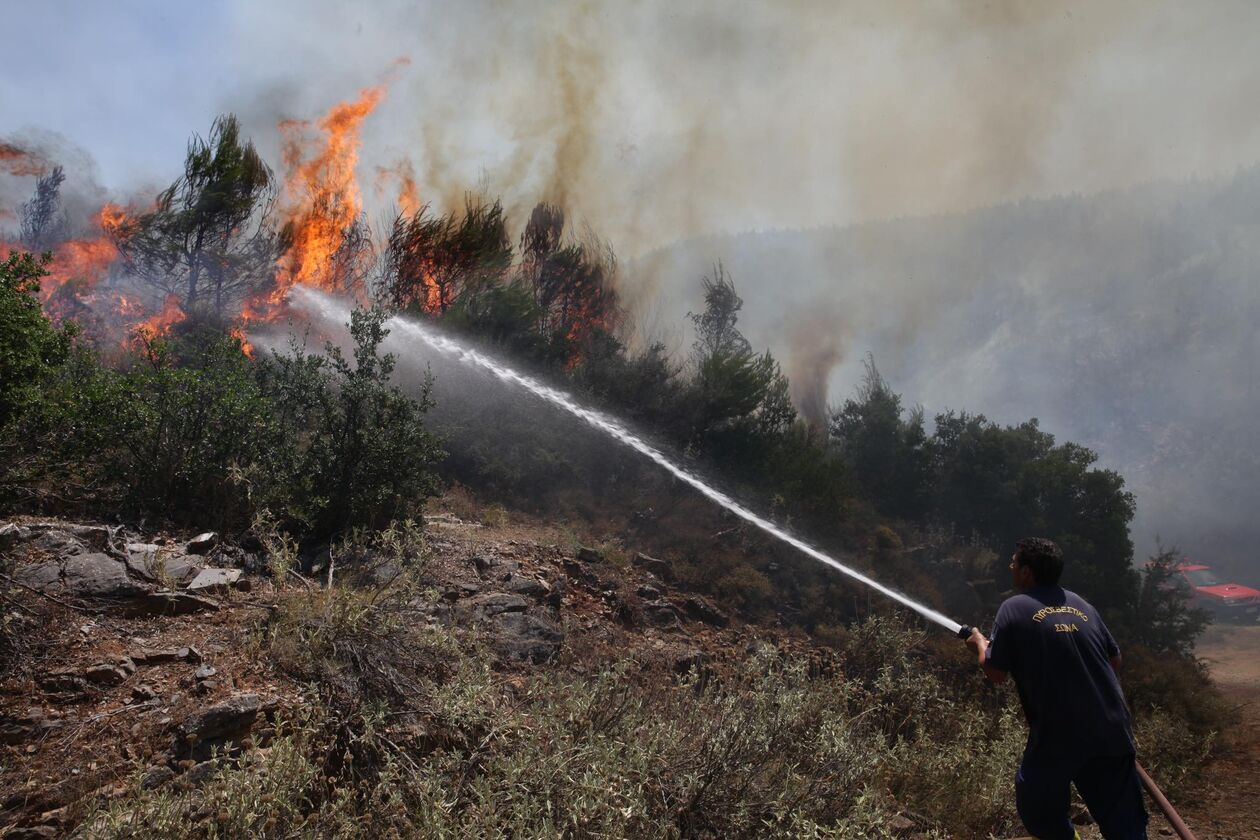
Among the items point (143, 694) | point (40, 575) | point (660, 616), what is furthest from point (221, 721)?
point (660, 616)

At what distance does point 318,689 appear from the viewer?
4.44 meters

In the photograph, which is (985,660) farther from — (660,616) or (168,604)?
(168,604)

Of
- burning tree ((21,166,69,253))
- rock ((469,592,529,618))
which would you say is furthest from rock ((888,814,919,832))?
burning tree ((21,166,69,253))

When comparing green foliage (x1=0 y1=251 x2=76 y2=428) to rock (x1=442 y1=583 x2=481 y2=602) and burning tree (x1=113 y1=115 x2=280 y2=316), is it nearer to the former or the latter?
rock (x1=442 y1=583 x2=481 y2=602)

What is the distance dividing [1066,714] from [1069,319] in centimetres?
6383

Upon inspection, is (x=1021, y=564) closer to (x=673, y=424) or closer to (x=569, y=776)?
(x=569, y=776)

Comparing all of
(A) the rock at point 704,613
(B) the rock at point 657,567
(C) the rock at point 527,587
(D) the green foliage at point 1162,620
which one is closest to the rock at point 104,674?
(C) the rock at point 527,587

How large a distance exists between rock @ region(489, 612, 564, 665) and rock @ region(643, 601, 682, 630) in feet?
6.48

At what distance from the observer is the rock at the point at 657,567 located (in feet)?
33.7

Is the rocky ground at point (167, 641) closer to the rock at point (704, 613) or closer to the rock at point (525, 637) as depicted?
the rock at point (525, 637)

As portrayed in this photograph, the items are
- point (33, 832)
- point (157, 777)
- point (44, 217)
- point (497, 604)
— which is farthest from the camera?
point (44, 217)

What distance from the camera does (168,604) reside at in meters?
5.29

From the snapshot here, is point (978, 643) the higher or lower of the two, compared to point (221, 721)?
higher

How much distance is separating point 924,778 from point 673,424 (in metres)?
11.1
